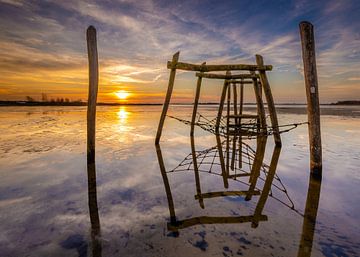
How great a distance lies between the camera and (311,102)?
5.02 metres

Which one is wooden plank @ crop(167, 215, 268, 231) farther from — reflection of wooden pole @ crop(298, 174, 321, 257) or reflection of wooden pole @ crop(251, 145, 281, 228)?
reflection of wooden pole @ crop(298, 174, 321, 257)

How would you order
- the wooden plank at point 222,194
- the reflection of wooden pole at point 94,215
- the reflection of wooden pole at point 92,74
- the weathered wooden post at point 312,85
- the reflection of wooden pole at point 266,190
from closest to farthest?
the reflection of wooden pole at point 94,215 → the reflection of wooden pole at point 266,190 → the wooden plank at point 222,194 → the weathered wooden post at point 312,85 → the reflection of wooden pole at point 92,74

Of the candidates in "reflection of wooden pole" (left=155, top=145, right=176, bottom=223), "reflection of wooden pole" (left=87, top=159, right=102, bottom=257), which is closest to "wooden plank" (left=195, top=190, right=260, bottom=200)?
"reflection of wooden pole" (left=155, top=145, right=176, bottom=223)

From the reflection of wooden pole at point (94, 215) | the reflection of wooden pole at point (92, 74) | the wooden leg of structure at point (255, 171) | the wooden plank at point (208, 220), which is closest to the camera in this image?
the reflection of wooden pole at point (94, 215)

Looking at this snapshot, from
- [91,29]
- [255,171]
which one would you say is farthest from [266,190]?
[91,29]

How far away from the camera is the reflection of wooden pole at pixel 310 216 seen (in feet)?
8.13

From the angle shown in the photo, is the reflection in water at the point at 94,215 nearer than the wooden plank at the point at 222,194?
Yes

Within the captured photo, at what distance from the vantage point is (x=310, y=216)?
10.7ft

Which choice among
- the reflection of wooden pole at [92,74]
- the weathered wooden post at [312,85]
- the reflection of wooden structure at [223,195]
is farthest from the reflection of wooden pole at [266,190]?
the reflection of wooden pole at [92,74]

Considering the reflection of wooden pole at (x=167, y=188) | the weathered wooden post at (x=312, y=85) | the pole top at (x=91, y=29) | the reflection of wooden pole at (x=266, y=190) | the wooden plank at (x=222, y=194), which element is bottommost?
the reflection of wooden pole at (x=167, y=188)

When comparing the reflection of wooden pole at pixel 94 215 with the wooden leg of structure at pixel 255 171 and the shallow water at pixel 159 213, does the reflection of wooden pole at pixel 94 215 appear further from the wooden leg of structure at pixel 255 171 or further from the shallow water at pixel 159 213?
the wooden leg of structure at pixel 255 171

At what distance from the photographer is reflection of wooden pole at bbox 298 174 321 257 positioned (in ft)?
8.13

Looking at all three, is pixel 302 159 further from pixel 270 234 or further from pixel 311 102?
pixel 270 234

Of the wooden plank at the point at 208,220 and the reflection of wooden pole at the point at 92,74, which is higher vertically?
the reflection of wooden pole at the point at 92,74
